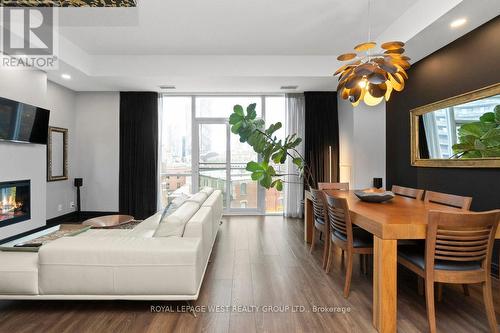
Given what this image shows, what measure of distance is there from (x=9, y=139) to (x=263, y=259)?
3.66 metres

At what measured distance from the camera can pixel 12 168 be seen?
3627 millimetres

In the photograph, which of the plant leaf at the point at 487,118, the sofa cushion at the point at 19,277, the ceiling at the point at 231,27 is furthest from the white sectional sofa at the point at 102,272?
the plant leaf at the point at 487,118

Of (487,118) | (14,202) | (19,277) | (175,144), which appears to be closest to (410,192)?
(487,118)

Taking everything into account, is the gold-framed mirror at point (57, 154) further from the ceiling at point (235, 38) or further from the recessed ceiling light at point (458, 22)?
the recessed ceiling light at point (458, 22)

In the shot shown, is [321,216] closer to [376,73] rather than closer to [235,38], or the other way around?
[376,73]

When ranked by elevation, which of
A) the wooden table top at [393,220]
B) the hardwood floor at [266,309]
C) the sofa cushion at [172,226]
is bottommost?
the hardwood floor at [266,309]

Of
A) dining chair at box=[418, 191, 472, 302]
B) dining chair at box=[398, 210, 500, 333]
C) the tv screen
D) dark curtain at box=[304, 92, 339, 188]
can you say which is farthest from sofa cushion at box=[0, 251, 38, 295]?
dark curtain at box=[304, 92, 339, 188]

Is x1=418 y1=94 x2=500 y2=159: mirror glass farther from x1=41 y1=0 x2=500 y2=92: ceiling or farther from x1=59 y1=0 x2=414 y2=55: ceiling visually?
x1=59 y1=0 x2=414 y2=55: ceiling

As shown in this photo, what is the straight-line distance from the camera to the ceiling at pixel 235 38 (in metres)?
3.01

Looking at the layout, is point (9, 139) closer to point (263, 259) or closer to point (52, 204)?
point (52, 204)

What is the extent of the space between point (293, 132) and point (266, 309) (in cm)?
401

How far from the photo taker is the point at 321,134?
5.55m

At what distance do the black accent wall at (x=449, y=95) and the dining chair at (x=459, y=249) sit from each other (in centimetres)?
140

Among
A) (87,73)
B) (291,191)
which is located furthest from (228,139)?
(87,73)
